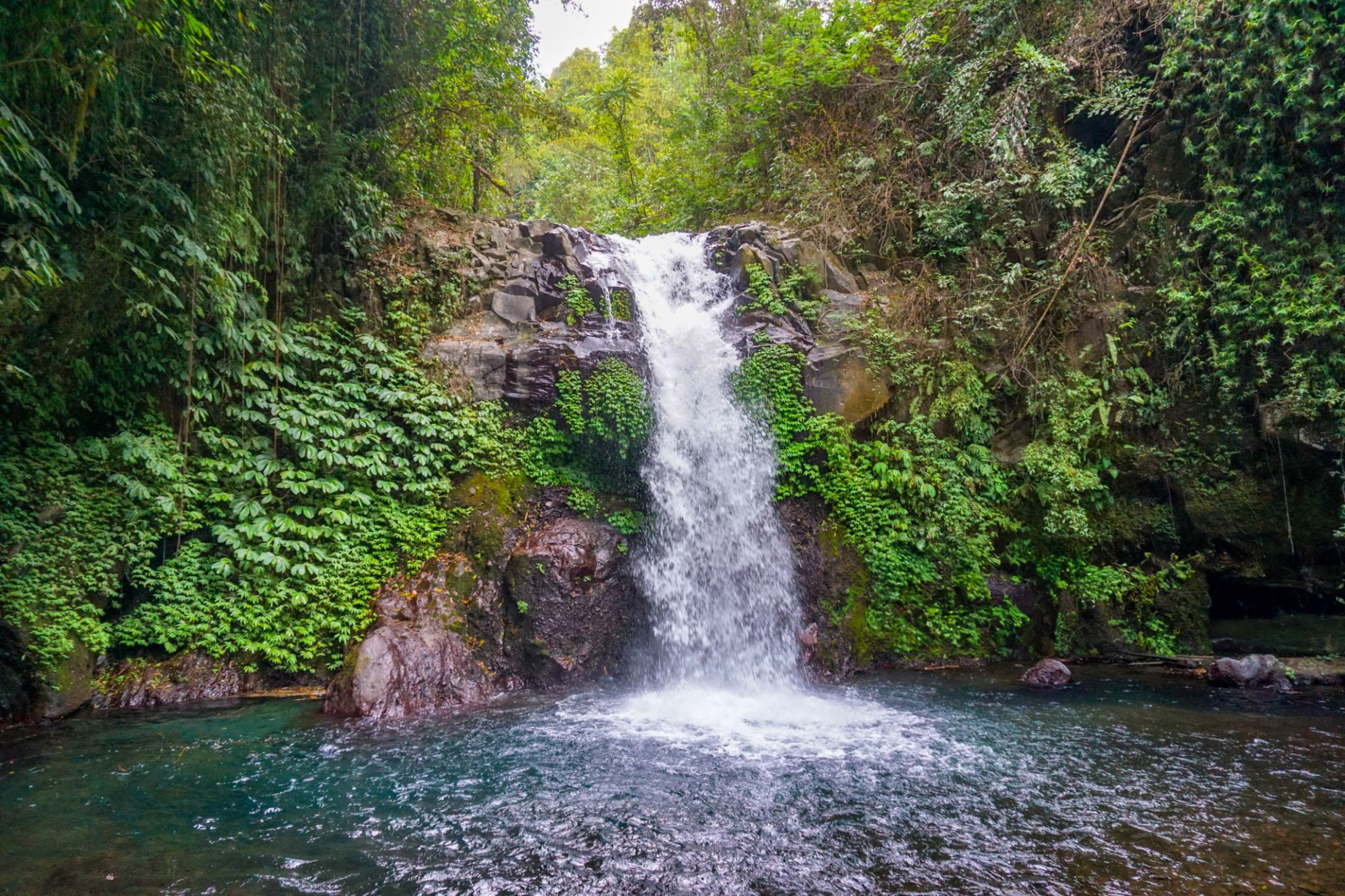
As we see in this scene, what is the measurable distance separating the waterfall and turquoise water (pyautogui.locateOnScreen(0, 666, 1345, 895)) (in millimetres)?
1220

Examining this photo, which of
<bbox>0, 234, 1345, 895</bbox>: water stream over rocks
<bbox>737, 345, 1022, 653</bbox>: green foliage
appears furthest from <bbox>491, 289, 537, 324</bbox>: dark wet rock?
<bbox>0, 234, 1345, 895</bbox>: water stream over rocks

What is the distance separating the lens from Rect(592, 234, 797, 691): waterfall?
25.4ft

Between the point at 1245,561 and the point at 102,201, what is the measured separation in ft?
41.7

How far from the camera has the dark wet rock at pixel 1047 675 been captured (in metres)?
7.17

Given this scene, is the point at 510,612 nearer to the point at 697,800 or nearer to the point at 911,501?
the point at 697,800

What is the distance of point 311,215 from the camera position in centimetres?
847

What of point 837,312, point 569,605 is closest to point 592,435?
point 569,605

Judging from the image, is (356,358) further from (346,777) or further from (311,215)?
(346,777)

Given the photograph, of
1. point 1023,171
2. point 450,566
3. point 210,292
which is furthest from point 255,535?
point 1023,171

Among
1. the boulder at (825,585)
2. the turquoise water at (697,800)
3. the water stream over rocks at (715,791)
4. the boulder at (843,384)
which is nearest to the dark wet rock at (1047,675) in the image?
the water stream over rocks at (715,791)

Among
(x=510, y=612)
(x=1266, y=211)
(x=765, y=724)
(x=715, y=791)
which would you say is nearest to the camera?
(x=715, y=791)

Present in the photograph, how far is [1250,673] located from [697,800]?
654 cm

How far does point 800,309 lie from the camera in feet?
32.2

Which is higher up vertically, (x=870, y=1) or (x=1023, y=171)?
(x=870, y=1)
